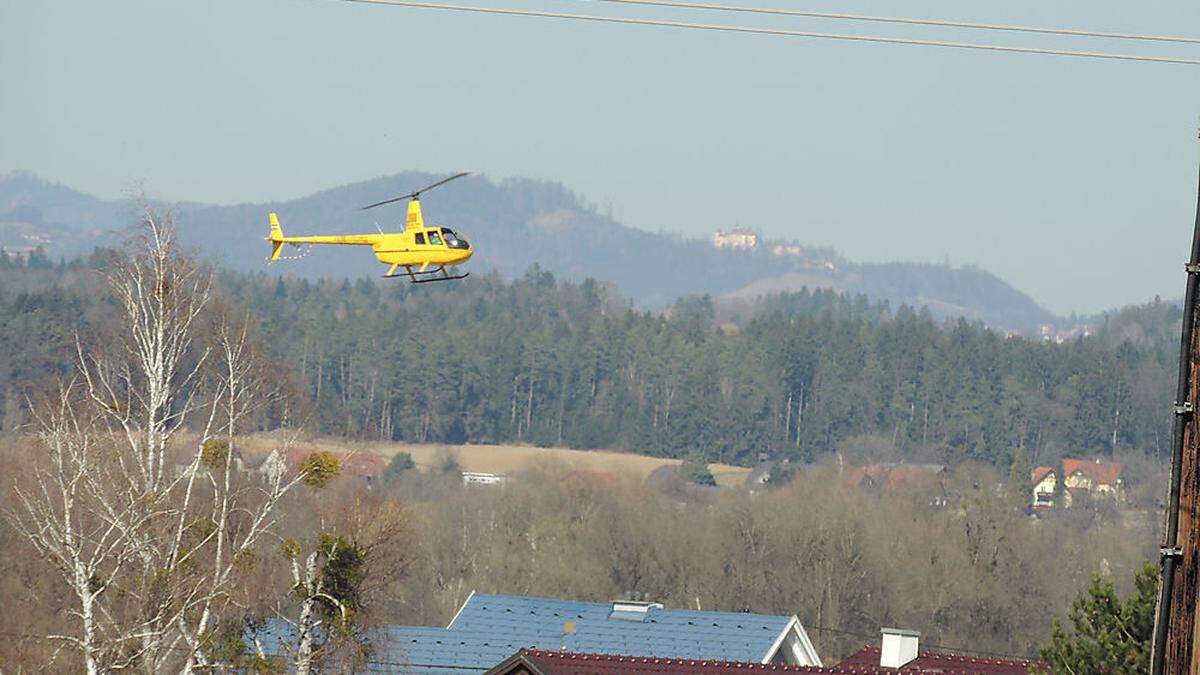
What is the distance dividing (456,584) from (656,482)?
69799mm

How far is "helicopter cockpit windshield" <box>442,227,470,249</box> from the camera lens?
96.3ft

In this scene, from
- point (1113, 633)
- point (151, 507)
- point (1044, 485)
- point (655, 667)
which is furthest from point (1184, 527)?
point (1044, 485)

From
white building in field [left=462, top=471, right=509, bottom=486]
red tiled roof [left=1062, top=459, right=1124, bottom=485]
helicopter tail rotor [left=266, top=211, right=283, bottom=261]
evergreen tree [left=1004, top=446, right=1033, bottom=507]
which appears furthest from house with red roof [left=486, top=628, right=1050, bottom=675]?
red tiled roof [left=1062, top=459, right=1124, bottom=485]

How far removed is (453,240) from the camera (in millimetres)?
29594

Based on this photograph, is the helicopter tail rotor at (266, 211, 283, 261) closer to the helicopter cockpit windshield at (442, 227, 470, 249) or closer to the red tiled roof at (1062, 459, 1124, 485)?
the helicopter cockpit windshield at (442, 227, 470, 249)

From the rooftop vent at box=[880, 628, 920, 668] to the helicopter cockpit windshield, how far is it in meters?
11.8

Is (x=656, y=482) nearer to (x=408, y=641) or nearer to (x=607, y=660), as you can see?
(x=408, y=641)

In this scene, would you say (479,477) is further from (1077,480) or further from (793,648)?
(793,648)

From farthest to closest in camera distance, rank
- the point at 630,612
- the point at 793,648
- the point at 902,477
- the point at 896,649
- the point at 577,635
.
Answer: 1. the point at 902,477
2. the point at 793,648
3. the point at 630,612
4. the point at 577,635
5. the point at 896,649

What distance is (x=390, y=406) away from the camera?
197125 millimetres

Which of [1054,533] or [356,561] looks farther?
[1054,533]

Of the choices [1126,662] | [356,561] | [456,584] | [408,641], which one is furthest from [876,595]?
[1126,662]

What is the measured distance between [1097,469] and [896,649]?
15464cm

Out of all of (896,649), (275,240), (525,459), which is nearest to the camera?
(275,240)
